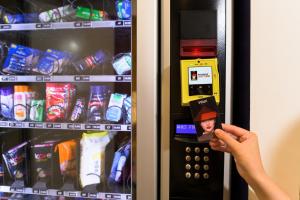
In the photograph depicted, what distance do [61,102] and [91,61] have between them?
230 millimetres

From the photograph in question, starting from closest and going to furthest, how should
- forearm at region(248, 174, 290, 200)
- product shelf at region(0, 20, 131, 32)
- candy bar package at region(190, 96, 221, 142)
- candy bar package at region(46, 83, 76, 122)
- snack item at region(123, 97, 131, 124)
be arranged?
forearm at region(248, 174, 290, 200)
candy bar package at region(190, 96, 221, 142)
product shelf at region(0, 20, 131, 32)
snack item at region(123, 97, 131, 124)
candy bar package at region(46, 83, 76, 122)

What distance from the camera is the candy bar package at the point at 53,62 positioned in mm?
1261

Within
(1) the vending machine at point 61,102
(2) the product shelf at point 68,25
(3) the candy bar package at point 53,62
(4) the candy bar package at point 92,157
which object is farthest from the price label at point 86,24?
(4) the candy bar package at point 92,157

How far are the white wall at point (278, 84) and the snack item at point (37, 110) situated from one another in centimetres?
91

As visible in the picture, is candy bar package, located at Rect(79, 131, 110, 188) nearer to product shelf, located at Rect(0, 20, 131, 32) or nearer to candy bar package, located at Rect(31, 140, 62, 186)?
candy bar package, located at Rect(31, 140, 62, 186)

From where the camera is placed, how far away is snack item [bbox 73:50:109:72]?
1248 mm

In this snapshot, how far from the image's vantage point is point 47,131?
134 centimetres

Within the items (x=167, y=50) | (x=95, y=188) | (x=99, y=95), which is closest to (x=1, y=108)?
(x=99, y=95)

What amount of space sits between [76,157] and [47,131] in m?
0.20

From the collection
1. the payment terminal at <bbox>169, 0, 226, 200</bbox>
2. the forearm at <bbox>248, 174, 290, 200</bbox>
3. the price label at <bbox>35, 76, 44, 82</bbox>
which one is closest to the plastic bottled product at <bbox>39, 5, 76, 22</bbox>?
the price label at <bbox>35, 76, 44, 82</bbox>

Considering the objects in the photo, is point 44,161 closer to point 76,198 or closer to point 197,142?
point 76,198

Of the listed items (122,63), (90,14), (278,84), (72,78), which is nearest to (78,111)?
(72,78)

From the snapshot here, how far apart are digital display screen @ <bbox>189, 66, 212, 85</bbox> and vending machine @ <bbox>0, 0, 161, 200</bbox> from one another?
0.33m

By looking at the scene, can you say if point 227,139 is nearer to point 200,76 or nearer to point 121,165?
point 200,76
